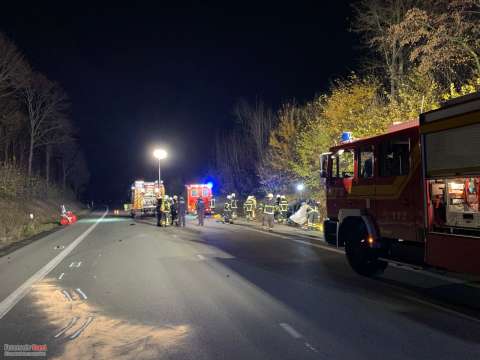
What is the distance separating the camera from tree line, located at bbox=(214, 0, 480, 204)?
15.2m

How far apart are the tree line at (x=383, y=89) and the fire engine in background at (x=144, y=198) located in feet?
29.4

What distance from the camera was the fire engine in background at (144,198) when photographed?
36875mm

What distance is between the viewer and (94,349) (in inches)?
206

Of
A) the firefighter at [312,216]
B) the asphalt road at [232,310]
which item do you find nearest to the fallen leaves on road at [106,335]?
the asphalt road at [232,310]

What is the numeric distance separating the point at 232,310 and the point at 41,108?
42.2 metres

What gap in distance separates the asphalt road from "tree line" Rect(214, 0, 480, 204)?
4.96 metres

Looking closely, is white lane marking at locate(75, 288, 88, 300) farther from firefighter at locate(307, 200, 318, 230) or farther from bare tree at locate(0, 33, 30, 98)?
bare tree at locate(0, 33, 30, 98)

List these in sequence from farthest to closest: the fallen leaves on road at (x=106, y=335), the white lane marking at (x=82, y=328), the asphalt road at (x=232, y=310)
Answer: the white lane marking at (x=82, y=328)
the asphalt road at (x=232, y=310)
the fallen leaves on road at (x=106, y=335)

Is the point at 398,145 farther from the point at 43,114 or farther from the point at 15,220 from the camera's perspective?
the point at 43,114

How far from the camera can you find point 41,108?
43.8 meters

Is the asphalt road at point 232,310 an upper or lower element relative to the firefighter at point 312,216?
lower

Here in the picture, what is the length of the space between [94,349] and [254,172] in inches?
1779

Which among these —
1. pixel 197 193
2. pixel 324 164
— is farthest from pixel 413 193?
pixel 197 193

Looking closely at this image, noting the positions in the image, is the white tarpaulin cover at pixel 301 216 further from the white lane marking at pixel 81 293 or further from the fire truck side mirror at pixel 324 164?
the white lane marking at pixel 81 293
